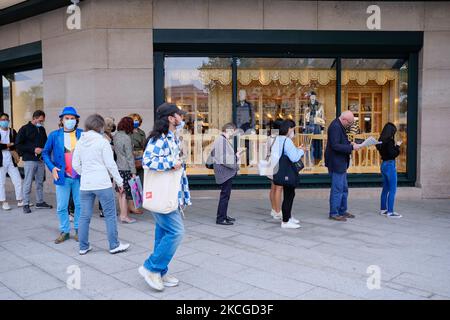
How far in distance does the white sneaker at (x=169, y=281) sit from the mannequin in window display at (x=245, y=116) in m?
6.18

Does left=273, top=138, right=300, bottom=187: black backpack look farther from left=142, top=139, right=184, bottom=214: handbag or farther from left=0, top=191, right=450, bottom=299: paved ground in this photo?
left=142, top=139, right=184, bottom=214: handbag

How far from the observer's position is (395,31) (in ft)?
33.3

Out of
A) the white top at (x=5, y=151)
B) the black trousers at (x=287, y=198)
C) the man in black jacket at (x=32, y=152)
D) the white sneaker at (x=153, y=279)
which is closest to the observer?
the white sneaker at (x=153, y=279)

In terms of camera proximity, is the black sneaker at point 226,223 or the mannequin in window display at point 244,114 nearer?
the black sneaker at point 226,223

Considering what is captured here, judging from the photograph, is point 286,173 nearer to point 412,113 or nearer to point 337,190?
point 337,190

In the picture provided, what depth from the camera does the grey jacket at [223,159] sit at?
7570 millimetres

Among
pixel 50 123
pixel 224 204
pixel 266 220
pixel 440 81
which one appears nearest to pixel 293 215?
pixel 266 220

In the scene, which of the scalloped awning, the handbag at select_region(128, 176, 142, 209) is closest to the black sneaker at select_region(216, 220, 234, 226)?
the handbag at select_region(128, 176, 142, 209)

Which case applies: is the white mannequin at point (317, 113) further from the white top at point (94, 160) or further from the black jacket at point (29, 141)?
the white top at point (94, 160)

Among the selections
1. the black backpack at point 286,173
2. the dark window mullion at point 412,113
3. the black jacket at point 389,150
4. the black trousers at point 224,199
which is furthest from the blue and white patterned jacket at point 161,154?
the dark window mullion at point 412,113

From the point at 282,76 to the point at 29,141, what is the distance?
5676mm

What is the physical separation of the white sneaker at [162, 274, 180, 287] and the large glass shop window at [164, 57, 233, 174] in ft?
19.3
